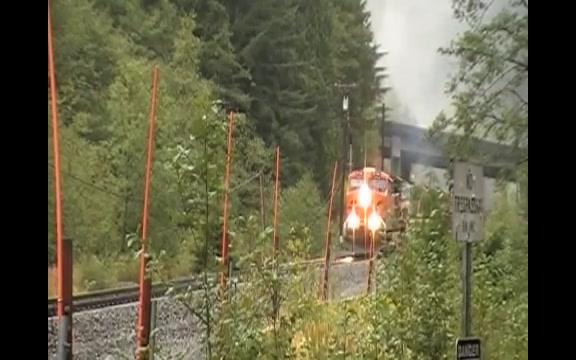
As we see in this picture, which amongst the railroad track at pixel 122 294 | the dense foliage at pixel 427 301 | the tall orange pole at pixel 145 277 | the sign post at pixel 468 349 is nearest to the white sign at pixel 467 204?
the sign post at pixel 468 349

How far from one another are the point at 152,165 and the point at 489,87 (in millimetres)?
1072

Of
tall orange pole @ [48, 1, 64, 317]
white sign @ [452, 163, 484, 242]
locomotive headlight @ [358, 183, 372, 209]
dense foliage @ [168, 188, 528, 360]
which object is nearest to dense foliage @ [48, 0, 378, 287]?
tall orange pole @ [48, 1, 64, 317]

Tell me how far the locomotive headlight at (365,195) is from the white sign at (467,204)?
58 cm

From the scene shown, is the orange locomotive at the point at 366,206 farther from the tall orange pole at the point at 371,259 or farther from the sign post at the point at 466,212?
the sign post at the point at 466,212

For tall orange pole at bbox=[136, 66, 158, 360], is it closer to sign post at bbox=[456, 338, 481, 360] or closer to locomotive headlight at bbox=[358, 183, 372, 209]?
sign post at bbox=[456, 338, 481, 360]

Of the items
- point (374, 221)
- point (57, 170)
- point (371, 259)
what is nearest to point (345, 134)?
point (374, 221)

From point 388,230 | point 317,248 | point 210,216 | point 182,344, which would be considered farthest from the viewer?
point 388,230

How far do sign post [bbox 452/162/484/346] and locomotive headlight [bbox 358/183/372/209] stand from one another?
1.91ft

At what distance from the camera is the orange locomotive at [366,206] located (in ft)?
7.79

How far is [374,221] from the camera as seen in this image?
2480mm

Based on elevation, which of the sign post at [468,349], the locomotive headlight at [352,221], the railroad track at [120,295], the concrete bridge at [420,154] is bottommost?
the sign post at [468,349]
